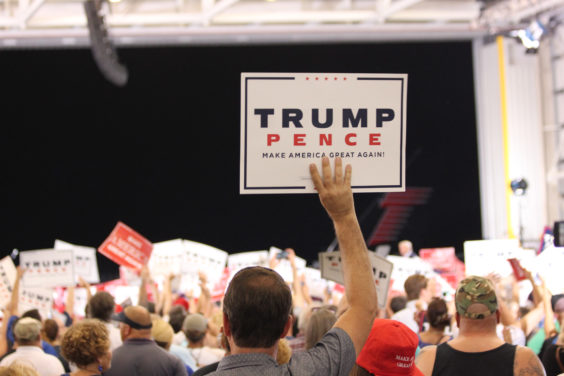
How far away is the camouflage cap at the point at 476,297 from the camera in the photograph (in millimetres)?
2684

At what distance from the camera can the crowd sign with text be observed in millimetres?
2303

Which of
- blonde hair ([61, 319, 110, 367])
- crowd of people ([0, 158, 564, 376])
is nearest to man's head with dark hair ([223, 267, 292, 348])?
crowd of people ([0, 158, 564, 376])

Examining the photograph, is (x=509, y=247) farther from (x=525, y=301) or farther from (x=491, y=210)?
(x=491, y=210)

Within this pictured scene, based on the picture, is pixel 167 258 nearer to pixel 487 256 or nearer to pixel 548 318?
pixel 487 256

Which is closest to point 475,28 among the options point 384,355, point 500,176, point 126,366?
point 500,176

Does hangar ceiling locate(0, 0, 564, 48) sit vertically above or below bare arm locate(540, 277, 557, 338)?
above

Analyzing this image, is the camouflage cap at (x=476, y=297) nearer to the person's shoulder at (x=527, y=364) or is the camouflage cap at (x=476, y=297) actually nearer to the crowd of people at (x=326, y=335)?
the crowd of people at (x=326, y=335)

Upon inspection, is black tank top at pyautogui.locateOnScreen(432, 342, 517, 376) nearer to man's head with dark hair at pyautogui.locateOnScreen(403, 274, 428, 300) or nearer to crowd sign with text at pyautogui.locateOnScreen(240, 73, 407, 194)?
crowd sign with text at pyautogui.locateOnScreen(240, 73, 407, 194)

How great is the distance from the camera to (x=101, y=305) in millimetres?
4625

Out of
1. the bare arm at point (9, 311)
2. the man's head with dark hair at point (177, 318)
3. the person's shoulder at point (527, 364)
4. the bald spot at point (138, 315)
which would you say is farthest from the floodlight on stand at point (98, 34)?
the person's shoulder at point (527, 364)

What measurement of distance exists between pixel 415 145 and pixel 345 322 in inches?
545

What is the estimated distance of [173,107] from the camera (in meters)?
15.6

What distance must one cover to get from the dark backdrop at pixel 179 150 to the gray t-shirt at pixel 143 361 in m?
11.6

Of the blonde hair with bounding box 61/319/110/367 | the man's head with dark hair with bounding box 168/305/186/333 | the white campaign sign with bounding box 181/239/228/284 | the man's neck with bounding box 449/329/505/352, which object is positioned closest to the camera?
the man's neck with bounding box 449/329/505/352
